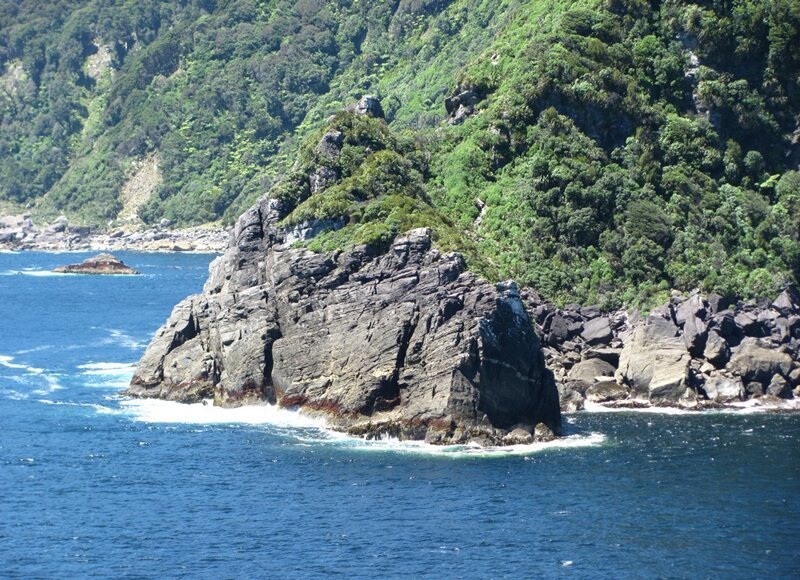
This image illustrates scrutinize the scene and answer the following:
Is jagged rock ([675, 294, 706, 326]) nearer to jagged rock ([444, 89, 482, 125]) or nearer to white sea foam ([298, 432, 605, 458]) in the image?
white sea foam ([298, 432, 605, 458])

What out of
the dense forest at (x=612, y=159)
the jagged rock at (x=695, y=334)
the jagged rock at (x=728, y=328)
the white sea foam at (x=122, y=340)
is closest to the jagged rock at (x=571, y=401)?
the jagged rock at (x=695, y=334)

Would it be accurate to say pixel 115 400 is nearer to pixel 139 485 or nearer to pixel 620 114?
pixel 139 485

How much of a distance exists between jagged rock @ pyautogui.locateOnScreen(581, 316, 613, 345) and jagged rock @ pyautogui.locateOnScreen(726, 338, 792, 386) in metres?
10.9

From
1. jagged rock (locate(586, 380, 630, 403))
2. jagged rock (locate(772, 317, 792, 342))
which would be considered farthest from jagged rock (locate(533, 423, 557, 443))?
jagged rock (locate(772, 317, 792, 342))

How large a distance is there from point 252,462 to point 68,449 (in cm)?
1481

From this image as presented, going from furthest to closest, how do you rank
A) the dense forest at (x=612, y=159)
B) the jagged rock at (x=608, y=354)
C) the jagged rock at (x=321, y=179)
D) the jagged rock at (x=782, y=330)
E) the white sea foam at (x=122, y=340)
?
the white sea foam at (x=122, y=340)
the dense forest at (x=612, y=159)
the jagged rock at (x=321, y=179)
the jagged rock at (x=782, y=330)
the jagged rock at (x=608, y=354)

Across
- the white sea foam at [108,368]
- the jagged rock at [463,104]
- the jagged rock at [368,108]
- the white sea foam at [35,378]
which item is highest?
the jagged rock at [463,104]

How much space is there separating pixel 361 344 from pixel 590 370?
2114 cm

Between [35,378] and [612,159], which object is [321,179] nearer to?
[612,159]

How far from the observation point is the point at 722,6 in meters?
152

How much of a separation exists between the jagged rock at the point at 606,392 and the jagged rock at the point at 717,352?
7105mm

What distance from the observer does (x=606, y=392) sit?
120312 millimetres

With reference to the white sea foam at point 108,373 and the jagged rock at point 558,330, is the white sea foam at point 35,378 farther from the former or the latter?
the jagged rock at point 558,330

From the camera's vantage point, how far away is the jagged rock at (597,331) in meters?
126
